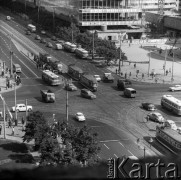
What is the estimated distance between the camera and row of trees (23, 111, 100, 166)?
19.1m

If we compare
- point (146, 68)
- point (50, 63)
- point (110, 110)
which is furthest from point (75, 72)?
point (110, 110)

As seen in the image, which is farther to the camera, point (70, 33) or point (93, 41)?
point (70, 33)

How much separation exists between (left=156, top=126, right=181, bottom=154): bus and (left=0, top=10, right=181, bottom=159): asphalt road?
356mm

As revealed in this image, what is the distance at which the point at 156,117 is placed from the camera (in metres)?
30.5

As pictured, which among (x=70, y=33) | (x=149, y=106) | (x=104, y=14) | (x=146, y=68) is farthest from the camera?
(x=104, y=14)

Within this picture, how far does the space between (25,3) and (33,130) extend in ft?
251

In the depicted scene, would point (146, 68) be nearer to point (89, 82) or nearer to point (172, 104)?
point (89, 82)

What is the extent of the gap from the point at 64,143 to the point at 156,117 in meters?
10.9

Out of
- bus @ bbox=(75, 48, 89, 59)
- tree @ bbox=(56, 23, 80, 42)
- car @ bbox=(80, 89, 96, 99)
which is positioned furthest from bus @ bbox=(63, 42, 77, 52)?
car @ bbox=(80, 89, 96, 99)

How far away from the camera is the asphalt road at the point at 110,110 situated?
26000 millimetres

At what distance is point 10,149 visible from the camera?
2356 centimetres

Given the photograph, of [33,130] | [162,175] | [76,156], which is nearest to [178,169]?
[162,175]

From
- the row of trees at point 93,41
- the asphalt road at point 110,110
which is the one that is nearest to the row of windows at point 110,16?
the row of trees at point 93,41

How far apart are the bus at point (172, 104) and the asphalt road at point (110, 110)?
42 cm
